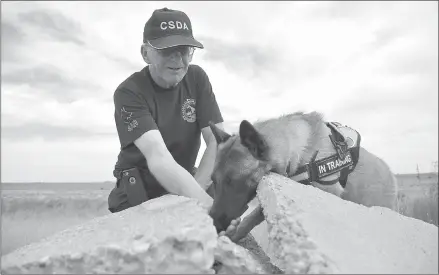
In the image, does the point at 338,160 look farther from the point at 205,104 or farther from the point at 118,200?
the point at 118,200

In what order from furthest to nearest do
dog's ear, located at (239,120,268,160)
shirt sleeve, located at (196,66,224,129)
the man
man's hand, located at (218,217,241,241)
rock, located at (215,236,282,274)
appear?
1. shirt sleeve, located at (196,66,224,129)
2. the man
3. dog's ear, located at (239,120,268,160)
4. man's hand, located at (218,217,241,241)
5. rock, located at (215,236,282,274)

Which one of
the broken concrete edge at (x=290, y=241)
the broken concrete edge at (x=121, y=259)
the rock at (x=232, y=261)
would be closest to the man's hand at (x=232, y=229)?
the broken concrete edge at (x=290, y=241)

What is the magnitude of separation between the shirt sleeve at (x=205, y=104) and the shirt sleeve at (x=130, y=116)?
77cm

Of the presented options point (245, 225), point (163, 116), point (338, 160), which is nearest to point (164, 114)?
point (163, 116)

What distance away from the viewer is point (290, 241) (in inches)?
108

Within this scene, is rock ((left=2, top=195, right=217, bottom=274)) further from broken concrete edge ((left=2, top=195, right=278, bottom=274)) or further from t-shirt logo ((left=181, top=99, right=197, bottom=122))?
t-shirt logo ((left=181, top=99, right=197, bottom=122))

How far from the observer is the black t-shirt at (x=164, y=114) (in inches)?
187

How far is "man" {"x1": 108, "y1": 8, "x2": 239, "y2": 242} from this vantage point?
441 cm

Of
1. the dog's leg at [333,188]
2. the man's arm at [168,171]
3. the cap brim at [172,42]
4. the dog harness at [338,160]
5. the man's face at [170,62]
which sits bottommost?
the dog's leg at [333,188]

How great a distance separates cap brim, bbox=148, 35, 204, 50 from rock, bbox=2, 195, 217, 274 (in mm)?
2109

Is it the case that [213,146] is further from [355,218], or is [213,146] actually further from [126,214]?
[355,218]

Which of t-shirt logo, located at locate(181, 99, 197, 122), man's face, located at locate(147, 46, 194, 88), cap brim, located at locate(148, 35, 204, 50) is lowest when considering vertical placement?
t-shirt logo, located at locate(181, 99, 197, 122)

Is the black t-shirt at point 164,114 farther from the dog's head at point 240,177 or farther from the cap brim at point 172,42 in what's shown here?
the dog's head at point 240,177

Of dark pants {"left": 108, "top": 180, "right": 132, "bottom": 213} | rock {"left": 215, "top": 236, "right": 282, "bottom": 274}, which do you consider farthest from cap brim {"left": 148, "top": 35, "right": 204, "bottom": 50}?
rock {"left": 215, "top": 236, "right": 282, "bottom": 274}
